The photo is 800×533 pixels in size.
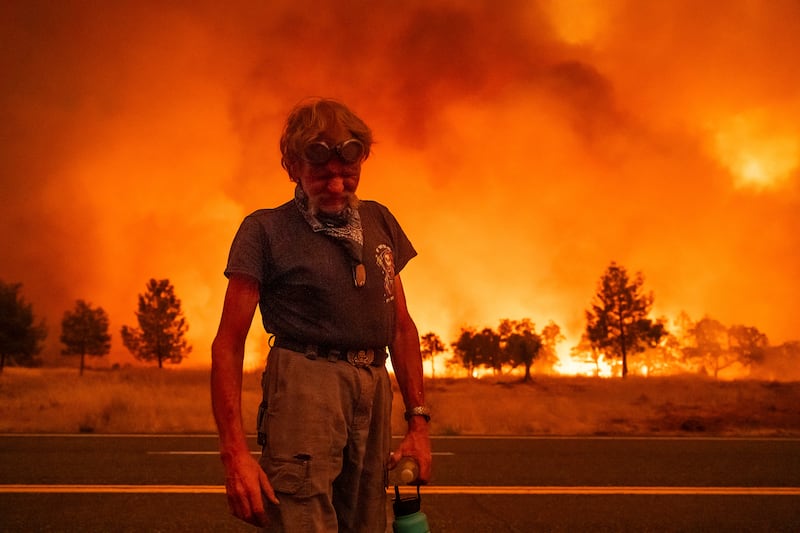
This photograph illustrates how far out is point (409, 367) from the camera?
2.85 m

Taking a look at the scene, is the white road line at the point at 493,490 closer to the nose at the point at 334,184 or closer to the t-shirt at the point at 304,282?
the t-shirt at the point at 304,282

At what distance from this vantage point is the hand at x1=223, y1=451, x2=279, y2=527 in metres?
2.28

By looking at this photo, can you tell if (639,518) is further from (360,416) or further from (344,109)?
(344,109)

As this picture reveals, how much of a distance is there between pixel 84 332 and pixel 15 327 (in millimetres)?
13414

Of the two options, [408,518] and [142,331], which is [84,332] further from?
[408,518]

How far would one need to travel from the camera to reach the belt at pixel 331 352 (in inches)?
95.0

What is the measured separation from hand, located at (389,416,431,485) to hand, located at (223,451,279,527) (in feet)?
1.74

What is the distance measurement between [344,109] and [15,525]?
15.8 ft

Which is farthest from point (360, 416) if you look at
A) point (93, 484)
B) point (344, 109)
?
point (93, 484)

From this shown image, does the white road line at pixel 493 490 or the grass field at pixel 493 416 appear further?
the grass field at pixel 493 416

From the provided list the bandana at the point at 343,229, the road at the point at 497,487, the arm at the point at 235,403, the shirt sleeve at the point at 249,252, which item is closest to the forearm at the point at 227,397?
the arm at the point at 235,403

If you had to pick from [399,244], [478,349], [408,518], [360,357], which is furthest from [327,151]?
[478,349]

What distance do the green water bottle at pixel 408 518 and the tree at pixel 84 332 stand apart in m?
69.9

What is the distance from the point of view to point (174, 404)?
62.7ft
